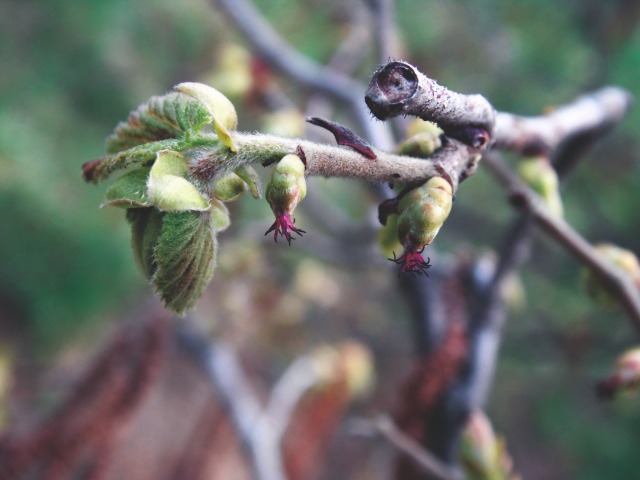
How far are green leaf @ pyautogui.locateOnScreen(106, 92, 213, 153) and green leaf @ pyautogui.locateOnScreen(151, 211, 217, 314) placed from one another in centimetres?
5

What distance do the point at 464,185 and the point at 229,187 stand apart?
7.84ft

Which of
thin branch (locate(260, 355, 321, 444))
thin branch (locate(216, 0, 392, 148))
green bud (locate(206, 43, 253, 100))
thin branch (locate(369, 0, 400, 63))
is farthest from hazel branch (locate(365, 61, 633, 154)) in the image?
thin branch (locate(260, 355, 321, 444))

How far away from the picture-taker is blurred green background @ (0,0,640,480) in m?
1.86

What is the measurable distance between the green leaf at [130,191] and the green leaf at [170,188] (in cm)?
2

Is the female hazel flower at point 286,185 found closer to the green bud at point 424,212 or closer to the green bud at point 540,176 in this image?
the green bud at point 424,212

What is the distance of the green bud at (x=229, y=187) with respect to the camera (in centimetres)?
32

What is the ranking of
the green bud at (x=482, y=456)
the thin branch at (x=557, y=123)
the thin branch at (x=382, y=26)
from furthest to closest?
1. the thin branch at (x=382, y=26)
2. the green bud at (x=482, y=456)
3. the thin branch at (x=557, y=123)

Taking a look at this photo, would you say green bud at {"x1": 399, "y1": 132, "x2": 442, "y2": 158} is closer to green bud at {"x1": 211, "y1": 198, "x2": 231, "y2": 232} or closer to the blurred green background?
green bud at {"x1": 211, "y1": 198, "x2": 231, "y2": 232}

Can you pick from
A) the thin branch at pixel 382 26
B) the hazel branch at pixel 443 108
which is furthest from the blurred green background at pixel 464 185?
the hazel branch at pixel 443 108

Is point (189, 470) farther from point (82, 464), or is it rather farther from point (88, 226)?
point (88, 226)

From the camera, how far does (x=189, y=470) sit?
1.69 metres

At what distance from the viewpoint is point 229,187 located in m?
0.32

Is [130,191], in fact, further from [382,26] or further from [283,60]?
[283,60]

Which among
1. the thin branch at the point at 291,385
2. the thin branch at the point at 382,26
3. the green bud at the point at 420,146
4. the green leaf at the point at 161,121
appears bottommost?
the green leaf at the point at 161,121
